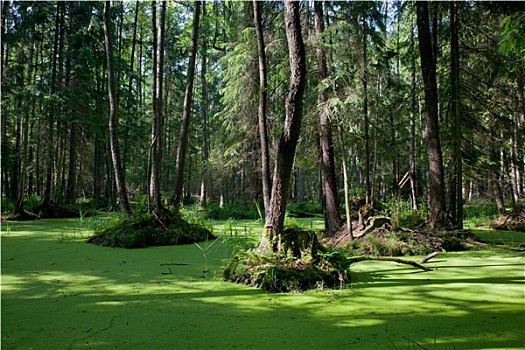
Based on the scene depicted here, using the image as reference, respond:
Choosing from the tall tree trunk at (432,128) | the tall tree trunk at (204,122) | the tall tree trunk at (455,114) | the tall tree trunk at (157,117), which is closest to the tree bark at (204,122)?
the tall tree trunk at (204,122)

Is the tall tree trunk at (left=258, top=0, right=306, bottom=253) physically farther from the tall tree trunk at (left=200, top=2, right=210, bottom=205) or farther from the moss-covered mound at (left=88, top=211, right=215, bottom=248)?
the tall tree trunk at (left=200, top=2, right=210, bottom=205)

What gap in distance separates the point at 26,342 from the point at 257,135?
920cm

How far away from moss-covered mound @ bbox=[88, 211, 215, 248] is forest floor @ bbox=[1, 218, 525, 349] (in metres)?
1.61

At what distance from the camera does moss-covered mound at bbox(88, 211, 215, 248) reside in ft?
21.3

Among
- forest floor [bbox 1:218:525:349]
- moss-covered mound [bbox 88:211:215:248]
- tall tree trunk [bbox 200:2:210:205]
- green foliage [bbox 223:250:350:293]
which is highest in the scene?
tall tree trunk [bbox 200:2:210:205]

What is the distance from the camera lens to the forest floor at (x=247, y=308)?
2.30m

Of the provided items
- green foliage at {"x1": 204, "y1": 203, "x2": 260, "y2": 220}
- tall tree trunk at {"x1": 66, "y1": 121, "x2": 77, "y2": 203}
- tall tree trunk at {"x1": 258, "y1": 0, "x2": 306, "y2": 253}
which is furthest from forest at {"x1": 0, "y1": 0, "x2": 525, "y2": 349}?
green foliage at {"x1": 204, "y1": 203, "x2": 260, "y2": 220}

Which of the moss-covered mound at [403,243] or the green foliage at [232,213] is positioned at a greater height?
the green foliage at [232,213]

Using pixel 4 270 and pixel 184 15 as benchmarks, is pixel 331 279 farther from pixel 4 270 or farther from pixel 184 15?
pixel 184 15

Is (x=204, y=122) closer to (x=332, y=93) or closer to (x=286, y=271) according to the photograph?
(x=332, y=93)

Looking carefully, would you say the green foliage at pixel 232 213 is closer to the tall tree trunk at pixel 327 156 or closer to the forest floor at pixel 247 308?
the tall tree trunk at pixel 327 156

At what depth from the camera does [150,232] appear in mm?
6797

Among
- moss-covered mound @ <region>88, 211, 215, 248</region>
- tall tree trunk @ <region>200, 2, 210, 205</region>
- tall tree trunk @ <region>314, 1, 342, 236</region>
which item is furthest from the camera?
tall tree trunk @ <region>200, 2, 210, 205</region>

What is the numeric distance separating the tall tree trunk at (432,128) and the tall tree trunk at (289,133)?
167 inches
